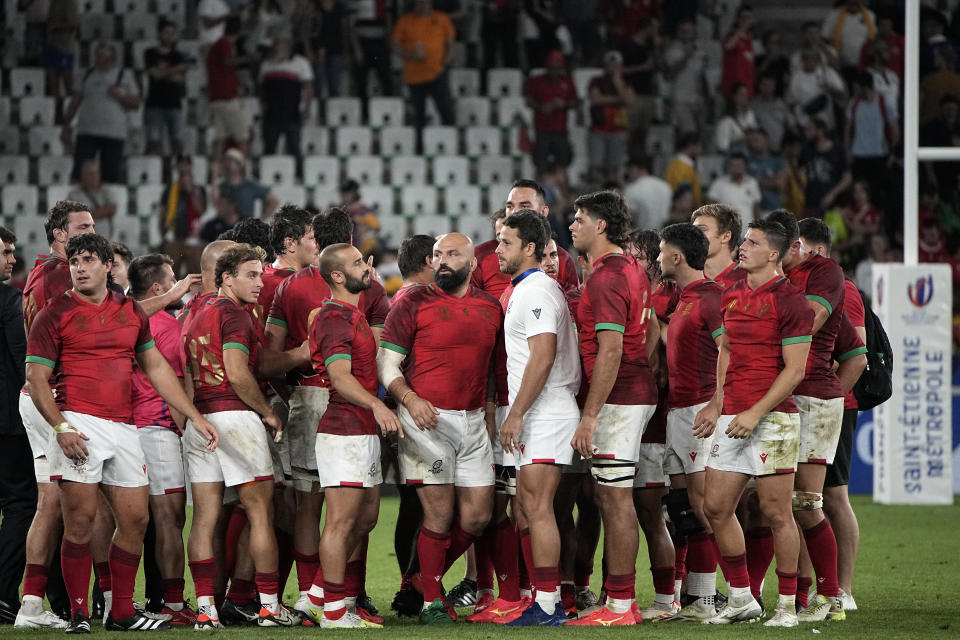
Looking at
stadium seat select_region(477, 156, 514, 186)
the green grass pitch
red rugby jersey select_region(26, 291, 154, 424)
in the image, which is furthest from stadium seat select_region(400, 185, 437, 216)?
red rugby jersey select_region(26, 291, 154, 424)

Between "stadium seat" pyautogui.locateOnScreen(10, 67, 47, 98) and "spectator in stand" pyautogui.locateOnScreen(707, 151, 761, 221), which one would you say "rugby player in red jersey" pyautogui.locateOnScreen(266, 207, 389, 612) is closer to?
"spectator in stand" pyautogui.locateOnScreen(707, 151, 761, 221)

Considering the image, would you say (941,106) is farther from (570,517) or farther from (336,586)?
(336,586)

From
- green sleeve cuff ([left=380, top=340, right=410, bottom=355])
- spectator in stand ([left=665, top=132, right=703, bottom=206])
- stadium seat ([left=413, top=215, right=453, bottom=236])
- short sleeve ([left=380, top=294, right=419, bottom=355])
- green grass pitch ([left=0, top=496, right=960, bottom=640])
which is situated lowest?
green grass pitch ([left=0, top=496, right=960, bottom=640])

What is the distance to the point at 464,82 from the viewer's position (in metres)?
20.0

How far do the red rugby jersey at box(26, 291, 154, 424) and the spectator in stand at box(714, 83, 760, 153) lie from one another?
13.6 m

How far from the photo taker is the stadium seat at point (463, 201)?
18906 mm

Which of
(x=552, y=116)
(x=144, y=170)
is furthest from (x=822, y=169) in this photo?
(x=144, y=170)

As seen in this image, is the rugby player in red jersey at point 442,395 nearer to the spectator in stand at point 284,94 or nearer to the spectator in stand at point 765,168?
the spectator in stand at point 765,168

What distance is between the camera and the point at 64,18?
63.5ft

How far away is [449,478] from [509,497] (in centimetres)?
60

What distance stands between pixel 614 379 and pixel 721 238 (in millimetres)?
1303

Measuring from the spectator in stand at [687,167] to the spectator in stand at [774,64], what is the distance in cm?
167

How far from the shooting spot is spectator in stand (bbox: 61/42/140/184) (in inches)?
725

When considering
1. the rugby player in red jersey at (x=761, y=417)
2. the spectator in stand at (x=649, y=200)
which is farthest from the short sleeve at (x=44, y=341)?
the spectator in stand at (x=649, y=200)
